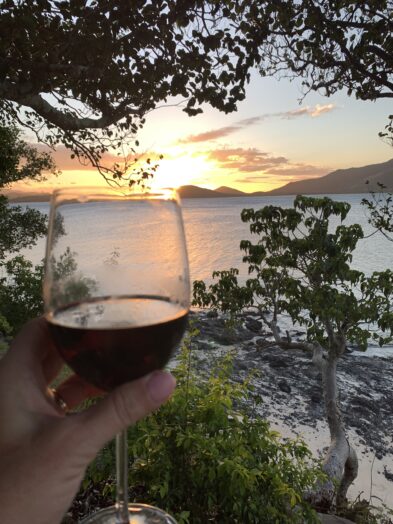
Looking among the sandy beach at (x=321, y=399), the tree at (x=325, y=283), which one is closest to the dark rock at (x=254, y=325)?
the sandy beach at (x=321, y=399)

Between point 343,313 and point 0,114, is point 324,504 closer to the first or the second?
point 343,313

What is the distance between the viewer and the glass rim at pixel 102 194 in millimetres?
1221

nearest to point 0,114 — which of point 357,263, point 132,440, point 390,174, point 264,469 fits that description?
point 132,440

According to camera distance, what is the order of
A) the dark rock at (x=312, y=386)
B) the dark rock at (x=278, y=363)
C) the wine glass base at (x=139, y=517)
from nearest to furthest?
the wine glass base at (x=139, y=517)
the dark rock at (x=312, y=386)
the dark rock at (x=278, y=363)

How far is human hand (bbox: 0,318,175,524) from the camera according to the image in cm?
114

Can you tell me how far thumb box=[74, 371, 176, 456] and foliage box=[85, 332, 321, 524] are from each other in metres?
1.98

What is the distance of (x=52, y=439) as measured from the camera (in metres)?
1.16

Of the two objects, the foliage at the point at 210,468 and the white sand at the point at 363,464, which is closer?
the foliage at the point at 210,468

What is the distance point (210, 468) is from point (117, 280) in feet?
7.42

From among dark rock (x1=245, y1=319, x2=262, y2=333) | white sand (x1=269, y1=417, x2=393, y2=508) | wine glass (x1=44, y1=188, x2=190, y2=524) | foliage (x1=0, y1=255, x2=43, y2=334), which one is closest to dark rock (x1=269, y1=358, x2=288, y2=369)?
dark rock (x1=245, y1=319, x2=262, y2=333)

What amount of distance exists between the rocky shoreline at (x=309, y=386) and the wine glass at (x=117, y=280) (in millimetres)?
10987

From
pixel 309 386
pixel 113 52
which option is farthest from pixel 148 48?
pixel 309 386

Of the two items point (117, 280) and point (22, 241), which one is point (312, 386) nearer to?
point (22, 241)

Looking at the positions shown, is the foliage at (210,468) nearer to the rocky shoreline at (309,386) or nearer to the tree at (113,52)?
the tree at (113,52)
